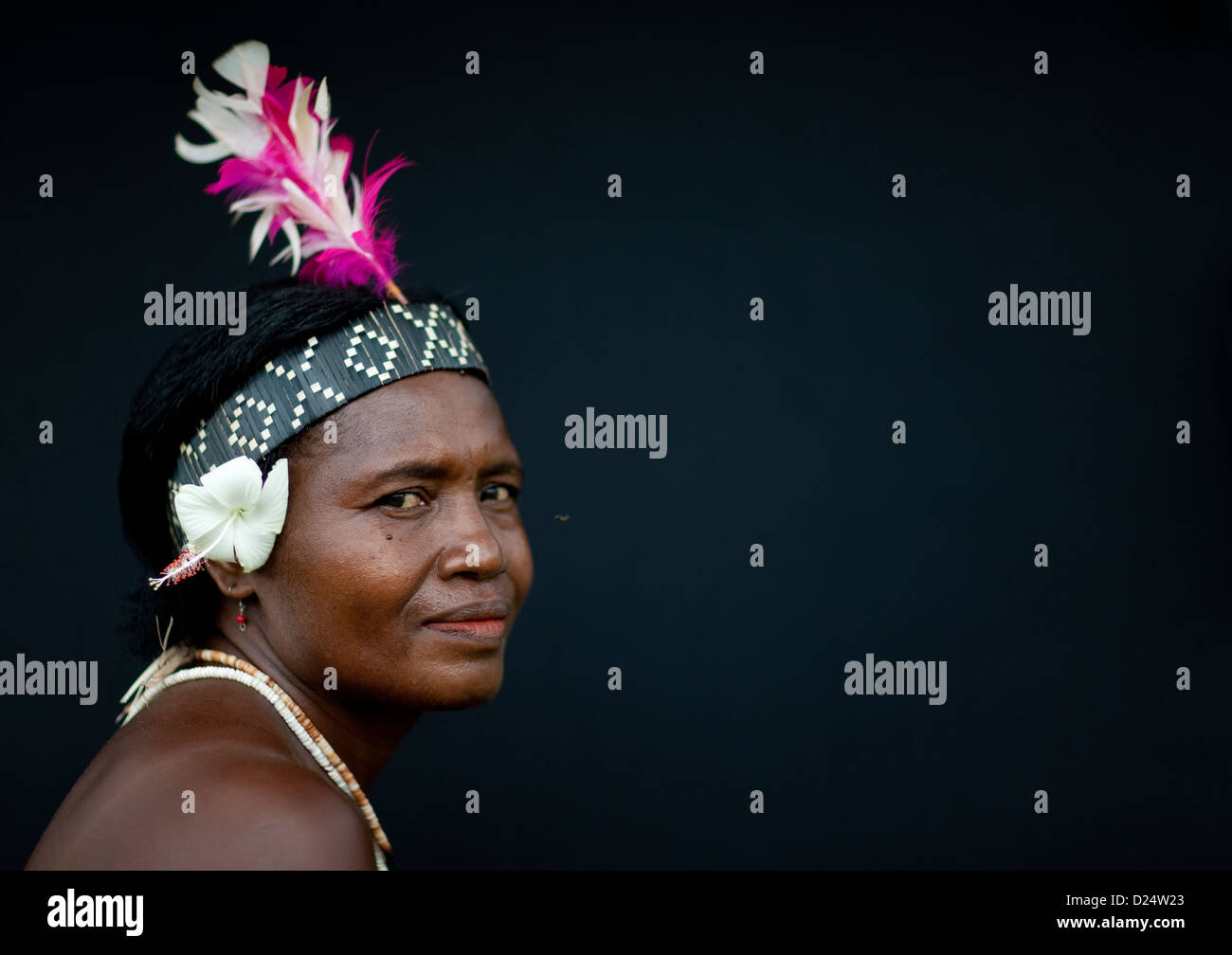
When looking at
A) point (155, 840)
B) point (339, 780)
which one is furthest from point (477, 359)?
point (155, 840)

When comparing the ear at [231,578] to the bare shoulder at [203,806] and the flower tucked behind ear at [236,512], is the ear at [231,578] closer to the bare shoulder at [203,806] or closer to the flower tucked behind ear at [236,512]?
the flower tucked behind ear at [236,512]

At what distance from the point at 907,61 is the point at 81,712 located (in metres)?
3.20

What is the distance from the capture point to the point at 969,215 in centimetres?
363

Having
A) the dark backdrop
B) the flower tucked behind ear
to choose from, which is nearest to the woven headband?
the flower tucked behind ear

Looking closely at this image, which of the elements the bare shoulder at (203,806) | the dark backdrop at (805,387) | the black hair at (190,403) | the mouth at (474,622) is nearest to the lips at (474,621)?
the mouth at (474,622)

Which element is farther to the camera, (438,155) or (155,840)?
(438,155)

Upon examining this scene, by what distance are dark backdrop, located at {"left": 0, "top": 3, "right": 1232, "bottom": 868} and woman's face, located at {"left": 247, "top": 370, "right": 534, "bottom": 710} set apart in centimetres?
145

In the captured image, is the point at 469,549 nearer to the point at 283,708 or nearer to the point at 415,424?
the point at 415,424

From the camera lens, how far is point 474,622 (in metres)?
2.15

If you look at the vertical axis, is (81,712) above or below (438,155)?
below

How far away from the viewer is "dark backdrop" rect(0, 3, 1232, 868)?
3602 mm

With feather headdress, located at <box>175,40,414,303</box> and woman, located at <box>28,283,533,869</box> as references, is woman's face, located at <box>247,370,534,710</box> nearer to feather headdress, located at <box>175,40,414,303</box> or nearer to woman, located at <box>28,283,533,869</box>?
woman, located at <box>28,283,533,869</box>

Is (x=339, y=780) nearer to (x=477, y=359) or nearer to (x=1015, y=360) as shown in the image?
(x=477, y=359)

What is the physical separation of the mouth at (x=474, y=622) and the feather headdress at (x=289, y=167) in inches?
26.5
